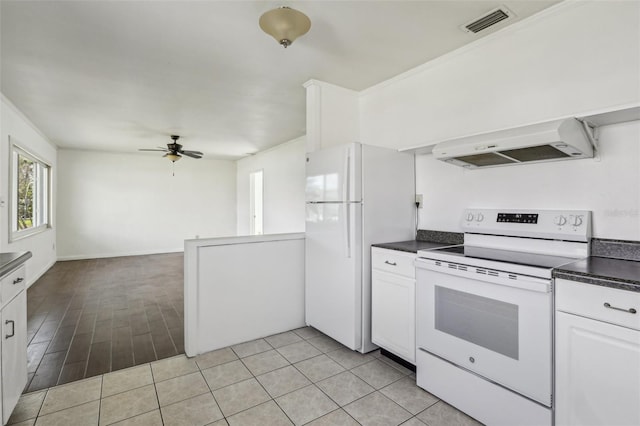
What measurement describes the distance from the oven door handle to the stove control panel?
0.60m

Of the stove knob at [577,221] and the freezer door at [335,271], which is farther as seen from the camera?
the freezer door at [335,271]

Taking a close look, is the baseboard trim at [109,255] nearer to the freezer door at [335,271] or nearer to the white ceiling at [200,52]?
the white ceiling at [200,52]

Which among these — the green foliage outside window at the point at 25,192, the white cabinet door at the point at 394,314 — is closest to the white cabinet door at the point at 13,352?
the white cabinet door at the point at 394,314

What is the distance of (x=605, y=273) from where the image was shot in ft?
4.60

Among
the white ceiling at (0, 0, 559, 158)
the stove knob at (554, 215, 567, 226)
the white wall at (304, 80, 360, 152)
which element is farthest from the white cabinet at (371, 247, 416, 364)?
the white ceiling at (0, 0, 559, 158)

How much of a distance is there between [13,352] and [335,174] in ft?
7.64

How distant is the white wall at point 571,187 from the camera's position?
180 centimetres

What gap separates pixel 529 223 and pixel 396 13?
5.35 ft

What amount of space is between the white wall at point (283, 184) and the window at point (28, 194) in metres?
3.98

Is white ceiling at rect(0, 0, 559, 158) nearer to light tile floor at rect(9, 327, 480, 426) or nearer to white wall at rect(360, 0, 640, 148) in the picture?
white wall at rect(360, 0, 640, 148)

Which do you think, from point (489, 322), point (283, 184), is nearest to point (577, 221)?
point (489, 322)

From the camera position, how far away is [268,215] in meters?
7.09

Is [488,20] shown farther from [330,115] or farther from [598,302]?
[598,302]

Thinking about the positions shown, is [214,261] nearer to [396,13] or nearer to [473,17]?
[396,13]
